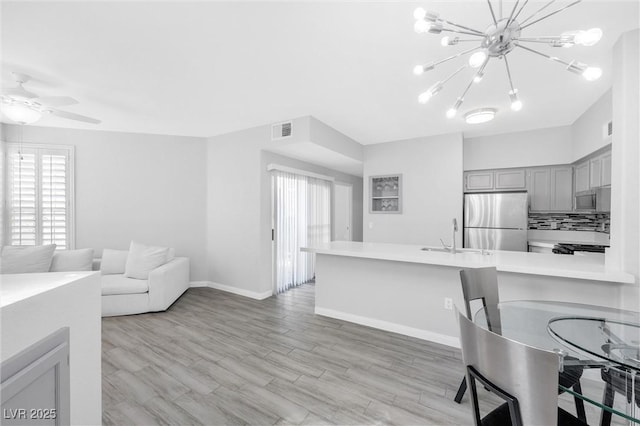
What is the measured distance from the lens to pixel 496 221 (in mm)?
4133

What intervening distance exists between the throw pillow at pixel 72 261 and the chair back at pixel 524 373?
15.5 ft

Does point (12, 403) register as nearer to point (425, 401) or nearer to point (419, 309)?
point (425, 401)

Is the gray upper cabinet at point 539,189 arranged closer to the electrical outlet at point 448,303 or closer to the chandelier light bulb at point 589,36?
the electrical outlet at point 448,303

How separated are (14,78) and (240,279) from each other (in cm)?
339

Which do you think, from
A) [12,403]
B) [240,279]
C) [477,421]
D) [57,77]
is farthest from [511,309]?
[57,77]

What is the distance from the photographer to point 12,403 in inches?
34.4

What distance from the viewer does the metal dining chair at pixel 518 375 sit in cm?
77

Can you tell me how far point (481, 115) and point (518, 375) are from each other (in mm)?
3150

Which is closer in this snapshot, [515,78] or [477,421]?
[477,421]

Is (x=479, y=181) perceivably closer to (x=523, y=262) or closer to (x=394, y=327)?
(x=523, y=262)

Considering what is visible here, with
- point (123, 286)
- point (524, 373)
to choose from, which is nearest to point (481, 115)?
point (524, 373)

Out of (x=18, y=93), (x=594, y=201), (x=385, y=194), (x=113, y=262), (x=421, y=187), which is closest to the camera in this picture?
(x=18, y=93)

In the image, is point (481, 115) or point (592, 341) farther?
point (481, 115)

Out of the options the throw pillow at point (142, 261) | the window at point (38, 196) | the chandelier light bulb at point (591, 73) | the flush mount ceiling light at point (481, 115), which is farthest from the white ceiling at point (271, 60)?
the throw pillow at point (142, 261)
